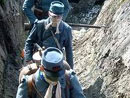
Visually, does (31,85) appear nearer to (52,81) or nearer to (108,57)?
(52,81)

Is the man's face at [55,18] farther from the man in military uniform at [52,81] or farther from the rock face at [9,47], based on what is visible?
the rock face at [9,47]

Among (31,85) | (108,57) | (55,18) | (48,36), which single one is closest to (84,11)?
(108,57)

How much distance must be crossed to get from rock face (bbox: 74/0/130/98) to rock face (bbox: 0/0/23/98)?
1789 millimetres

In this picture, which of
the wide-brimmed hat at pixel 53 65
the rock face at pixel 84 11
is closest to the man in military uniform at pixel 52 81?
the wide-brimmed hat at pixel 53 65

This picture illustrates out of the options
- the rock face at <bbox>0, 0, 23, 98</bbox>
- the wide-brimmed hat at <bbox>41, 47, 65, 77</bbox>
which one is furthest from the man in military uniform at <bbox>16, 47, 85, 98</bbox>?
the rock face at <bbox>0, 0, 23, 98</bbox>

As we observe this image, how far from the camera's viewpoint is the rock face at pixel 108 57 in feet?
31.2

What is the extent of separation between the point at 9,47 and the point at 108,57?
11.1ft

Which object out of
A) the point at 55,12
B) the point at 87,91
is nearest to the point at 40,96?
the point at 55,12

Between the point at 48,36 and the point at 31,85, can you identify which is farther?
the point at 48,36

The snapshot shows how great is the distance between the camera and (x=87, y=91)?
35.6ft

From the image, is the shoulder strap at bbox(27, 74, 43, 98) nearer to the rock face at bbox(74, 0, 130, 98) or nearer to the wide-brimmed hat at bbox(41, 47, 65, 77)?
the wide-brimmed hat at bbox(41, 47, 65, 77)

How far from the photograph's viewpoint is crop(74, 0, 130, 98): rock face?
31.2ft

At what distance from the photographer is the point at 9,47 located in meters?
12.9

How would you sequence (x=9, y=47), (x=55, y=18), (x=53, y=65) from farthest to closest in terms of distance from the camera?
(x=9, y=47)
(x=55, y=18)
(x=53, y=65)
